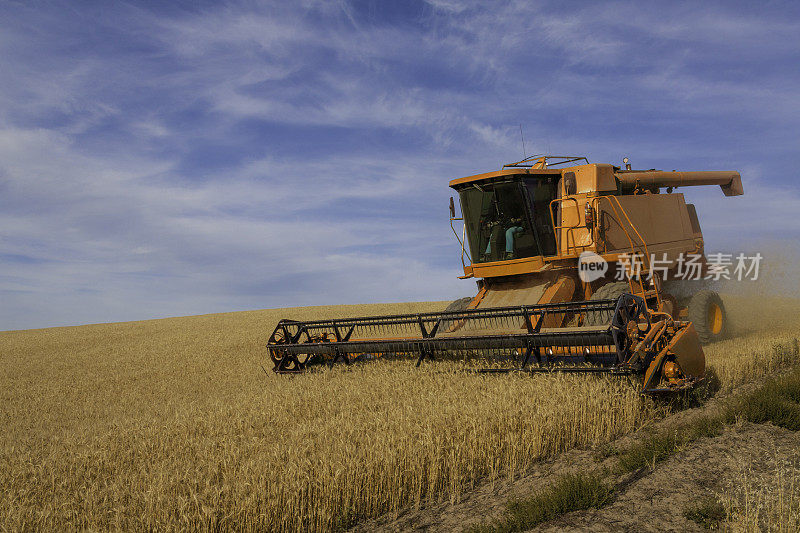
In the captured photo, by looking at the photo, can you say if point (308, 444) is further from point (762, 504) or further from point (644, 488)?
point (762, 504)

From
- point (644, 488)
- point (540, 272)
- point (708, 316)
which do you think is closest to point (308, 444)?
point (644, 488)

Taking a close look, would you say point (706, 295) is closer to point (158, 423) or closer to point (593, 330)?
point (593, 330)

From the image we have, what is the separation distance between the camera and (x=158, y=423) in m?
5.47

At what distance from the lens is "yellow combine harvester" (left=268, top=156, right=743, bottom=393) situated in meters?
6.51

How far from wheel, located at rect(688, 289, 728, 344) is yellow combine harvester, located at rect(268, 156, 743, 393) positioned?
0.06 feet

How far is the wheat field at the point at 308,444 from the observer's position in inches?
128

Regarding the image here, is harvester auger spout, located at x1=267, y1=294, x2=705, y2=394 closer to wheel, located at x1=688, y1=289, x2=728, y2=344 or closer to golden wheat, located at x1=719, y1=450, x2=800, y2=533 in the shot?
golden wheat, located at x1=719, y1=450, x2=800, y2=533

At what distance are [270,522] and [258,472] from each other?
1.19 feet

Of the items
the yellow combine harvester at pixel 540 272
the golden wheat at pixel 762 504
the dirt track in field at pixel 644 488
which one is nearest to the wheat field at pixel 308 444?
the dirt track in field at pixel 644 488

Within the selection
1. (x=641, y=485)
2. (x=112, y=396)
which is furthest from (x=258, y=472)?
(x=112, y=396)

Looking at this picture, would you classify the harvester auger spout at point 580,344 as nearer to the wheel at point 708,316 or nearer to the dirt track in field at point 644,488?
the dirt track in field at point 644,488

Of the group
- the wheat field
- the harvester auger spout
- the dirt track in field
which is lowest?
the dirt track in field

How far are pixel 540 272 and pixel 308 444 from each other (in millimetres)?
4663

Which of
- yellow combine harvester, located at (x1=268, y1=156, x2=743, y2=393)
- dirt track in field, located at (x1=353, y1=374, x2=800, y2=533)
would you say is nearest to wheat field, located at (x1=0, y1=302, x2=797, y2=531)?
dirt track in field, located at (x1=353, y1=374, x2=800, y2=533)
